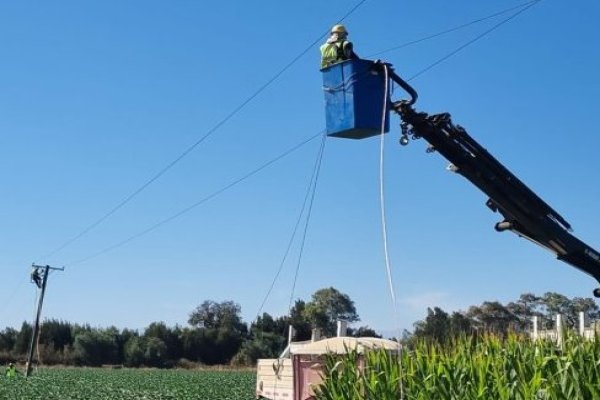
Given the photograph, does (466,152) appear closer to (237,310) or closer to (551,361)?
(551,361)

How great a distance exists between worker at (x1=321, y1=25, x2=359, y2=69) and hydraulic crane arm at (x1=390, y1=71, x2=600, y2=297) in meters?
1.65

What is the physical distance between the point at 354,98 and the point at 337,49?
0.68 metres

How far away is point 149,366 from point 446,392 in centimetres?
8376

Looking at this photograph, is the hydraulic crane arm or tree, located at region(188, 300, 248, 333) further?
tree, located at region(188, 300, 248, 333)

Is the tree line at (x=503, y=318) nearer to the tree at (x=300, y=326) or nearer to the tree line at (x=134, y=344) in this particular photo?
the tree at (x=300, y=326)

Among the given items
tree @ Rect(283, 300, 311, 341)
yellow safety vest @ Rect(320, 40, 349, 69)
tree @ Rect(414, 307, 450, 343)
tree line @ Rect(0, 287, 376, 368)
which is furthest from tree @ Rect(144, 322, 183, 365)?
yellow safety vest @ Rect(320, 40, 349, 69)

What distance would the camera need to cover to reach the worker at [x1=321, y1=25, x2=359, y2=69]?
8.90 meters

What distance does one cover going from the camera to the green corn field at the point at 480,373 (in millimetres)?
5848

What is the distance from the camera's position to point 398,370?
7.63 metres

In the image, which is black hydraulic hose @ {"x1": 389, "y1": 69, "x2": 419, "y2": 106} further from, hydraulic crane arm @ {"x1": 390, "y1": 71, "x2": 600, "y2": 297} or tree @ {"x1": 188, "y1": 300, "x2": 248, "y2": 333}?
tree @ {"x1": 188, "y1": 300, "x2": 248, "y2": 333}

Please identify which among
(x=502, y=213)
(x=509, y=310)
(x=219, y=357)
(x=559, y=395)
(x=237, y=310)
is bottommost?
(x=559, y=395)

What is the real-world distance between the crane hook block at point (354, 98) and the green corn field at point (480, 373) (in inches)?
92.9

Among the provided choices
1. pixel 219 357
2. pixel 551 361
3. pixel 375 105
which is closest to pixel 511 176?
pixel 375 105

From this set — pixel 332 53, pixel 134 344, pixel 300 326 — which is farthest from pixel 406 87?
pixel 134 344
